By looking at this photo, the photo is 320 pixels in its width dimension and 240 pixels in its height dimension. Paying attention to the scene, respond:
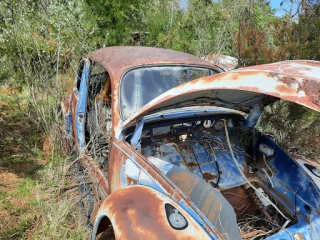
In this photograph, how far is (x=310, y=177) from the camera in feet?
8.36

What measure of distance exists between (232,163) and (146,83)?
1.30 metres

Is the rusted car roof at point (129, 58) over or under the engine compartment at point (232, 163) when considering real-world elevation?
over

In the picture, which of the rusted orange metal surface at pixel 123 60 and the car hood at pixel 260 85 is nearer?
the car hood at pixel 260 85

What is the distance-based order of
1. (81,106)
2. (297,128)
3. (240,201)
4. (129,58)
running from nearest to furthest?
(240,201) < (129,58) < (81,106) < (297,128)

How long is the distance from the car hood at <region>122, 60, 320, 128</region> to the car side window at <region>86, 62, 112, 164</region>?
1.16m

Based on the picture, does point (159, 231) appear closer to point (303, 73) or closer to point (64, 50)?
point (303, 73)

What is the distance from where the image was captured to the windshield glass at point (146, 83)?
280 centimetres

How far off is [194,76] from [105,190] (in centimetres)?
164

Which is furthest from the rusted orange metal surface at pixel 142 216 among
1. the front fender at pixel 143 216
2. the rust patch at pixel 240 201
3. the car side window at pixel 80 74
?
the car side window at pixel 80 74

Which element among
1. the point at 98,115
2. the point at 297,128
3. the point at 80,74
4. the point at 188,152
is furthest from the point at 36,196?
the point at 297,128

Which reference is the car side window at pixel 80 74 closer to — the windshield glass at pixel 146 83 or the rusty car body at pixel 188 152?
the rusty car body at pixel 188 152

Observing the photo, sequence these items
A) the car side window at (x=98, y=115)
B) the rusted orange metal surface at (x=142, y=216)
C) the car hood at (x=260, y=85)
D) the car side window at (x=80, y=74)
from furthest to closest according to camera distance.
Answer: the car side window at (x=80, y=74)
the car side window at (x=98, y=115)
the rusted orange metal surface at (x=142, y=216)
the car hood at (x=260, y=85)

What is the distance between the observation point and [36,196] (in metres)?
3.34

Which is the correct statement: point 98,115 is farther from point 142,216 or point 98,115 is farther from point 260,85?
point 260,85
